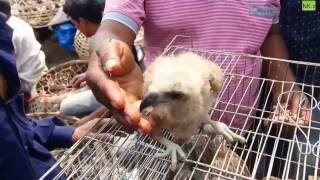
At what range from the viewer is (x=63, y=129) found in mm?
1382

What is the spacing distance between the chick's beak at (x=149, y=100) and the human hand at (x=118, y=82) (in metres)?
0.02

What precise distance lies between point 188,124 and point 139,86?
0.14 metres

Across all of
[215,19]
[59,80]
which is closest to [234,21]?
[215,19]

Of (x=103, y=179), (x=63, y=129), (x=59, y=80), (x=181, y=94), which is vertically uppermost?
(x=181, y=94)

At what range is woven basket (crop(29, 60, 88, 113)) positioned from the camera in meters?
2.12

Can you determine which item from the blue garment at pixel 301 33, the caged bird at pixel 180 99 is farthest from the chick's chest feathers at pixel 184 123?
the blue garment at pixel 301 33

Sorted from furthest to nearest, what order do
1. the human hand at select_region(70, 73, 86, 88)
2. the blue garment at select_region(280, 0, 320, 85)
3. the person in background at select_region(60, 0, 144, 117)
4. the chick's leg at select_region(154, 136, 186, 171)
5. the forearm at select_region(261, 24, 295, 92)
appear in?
the human hand at select_region(70, 73, 86, 88)
the person in background at select_region(60, 0, 144, 117)
the blue garment at select_region(280, 0, 320, 85)
the forearm at select_region(261, 24, 295, 92)
the chick's leg at select_region(154, 136, 186, 171)

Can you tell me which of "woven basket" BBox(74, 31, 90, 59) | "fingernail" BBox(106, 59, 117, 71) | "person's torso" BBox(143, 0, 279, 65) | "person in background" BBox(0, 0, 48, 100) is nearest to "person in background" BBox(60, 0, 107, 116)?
"person in background" BBox(0, 0, 48, 100)

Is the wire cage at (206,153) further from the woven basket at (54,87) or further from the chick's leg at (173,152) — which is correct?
the woven basket at (54,87)

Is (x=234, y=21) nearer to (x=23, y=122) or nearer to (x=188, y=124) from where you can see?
(x=188, y=124)

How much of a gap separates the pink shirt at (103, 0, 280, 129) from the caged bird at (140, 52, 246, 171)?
215 millimetres

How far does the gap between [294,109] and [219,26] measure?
0.31 metres

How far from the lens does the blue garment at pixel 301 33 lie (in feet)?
4.30

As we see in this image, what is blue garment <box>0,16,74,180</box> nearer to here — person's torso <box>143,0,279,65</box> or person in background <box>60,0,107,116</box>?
person's torso <box>143,0,279,65</box>
